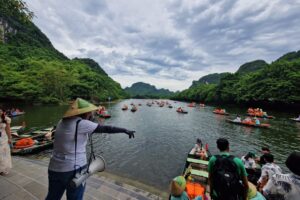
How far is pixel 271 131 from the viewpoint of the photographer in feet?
72.4

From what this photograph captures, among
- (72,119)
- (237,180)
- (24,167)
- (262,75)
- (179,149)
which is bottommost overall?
(179,149)

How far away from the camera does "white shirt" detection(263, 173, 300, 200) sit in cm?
269

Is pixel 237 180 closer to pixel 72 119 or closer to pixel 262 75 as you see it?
pixel 72 119

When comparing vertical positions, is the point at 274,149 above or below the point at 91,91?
below

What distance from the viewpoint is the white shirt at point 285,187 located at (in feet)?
8.81

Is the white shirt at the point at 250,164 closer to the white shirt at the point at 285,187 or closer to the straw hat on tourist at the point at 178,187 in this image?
the white shirt at the point at 285,187

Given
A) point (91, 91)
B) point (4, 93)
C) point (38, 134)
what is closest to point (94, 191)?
point (38, 134)

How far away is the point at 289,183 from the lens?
278 centimetres

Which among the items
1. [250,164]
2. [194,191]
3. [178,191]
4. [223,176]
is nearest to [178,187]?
[178,191]

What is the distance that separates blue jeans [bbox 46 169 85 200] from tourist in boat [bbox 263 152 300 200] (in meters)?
3.34

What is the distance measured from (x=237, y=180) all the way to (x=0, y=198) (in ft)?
17.3

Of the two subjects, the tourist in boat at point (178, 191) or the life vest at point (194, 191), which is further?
the life vest at point (194, 191)

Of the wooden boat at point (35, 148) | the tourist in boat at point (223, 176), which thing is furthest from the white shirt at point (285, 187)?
the wooden boat at point (35, 148)

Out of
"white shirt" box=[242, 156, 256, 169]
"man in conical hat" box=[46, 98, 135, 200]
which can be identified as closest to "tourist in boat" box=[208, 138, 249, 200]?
"man in conical hat" box=[46, 98, 135, 200]
